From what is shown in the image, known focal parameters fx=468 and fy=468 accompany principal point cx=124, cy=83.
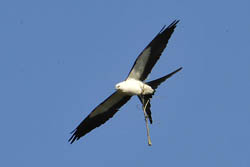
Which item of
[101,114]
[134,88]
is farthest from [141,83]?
[101,114]

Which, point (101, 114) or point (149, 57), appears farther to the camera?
point (101, 114)

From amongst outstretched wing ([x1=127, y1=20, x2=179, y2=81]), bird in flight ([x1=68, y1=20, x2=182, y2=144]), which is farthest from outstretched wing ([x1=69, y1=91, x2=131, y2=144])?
outstretched wing ([x1=127, y1=20, x2=179, y2=81])

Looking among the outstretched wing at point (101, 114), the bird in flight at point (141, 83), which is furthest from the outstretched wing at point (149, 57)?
the outstretched wing at point (101, 114)

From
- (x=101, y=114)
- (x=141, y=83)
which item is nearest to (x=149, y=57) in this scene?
(x=141, y=83)

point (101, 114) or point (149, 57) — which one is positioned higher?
point (149, 57)

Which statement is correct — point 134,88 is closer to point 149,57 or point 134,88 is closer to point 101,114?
point 149,57

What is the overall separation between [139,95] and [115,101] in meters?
0.82

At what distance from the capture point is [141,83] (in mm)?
10367

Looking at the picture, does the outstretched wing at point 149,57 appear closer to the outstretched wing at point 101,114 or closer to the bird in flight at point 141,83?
the bird in flight at point 141,83

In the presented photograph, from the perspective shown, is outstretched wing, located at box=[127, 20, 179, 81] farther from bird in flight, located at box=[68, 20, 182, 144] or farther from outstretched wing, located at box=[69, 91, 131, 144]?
outstretched wing, located at box=[69, 91, 131, 144]

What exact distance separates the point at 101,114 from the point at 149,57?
74.1 inches

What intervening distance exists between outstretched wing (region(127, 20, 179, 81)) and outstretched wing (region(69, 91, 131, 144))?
648 millimetres

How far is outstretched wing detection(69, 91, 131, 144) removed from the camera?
10.9 metres

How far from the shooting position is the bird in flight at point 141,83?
33.6 ft
